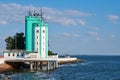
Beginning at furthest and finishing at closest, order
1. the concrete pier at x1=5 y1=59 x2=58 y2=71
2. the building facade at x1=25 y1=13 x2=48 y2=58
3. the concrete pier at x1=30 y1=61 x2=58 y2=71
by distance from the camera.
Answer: the building facade at x1=25 y1=13 x2=48 y2=58
the concrete pier at x1=30 y1=61 x2=58 y2=71
the concrete pier at x1=5 y1=59 x2=58 y2=71

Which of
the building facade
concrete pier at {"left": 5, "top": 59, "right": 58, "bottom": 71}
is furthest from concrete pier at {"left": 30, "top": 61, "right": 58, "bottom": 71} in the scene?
the building facade

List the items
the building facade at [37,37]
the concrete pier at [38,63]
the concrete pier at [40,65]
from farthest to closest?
the building facade at [37,37] → the concrete pier at [40,65] → the concrete pier at [38,63]

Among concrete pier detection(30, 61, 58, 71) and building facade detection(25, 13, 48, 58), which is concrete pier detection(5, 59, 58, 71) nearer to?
concrete pier detection(30, 61, 58, 71)

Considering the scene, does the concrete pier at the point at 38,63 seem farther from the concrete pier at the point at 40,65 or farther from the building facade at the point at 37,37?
the building facade at the point at 37,37

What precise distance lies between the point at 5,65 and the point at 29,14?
28.5m

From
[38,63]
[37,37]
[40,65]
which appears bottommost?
[40,65]

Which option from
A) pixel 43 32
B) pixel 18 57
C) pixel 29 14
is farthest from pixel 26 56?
pixel 29 14

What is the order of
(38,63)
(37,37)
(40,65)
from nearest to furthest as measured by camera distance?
1. (38,63)
2. (40,65)
3. (37,37)

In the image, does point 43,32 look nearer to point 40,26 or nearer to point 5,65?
point 40,26

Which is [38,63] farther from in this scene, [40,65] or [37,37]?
[37,37]

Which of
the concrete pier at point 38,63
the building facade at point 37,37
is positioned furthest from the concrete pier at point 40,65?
the building facade at point 37,37

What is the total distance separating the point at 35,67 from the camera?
108688 millimetres

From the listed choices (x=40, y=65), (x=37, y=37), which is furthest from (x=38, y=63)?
(x=37, y=37)

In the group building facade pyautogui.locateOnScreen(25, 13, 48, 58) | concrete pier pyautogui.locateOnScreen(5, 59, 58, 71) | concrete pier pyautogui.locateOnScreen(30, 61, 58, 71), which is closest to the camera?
concrete pier pyautogui.locateOnScreen(5, 59, 58, 71)
